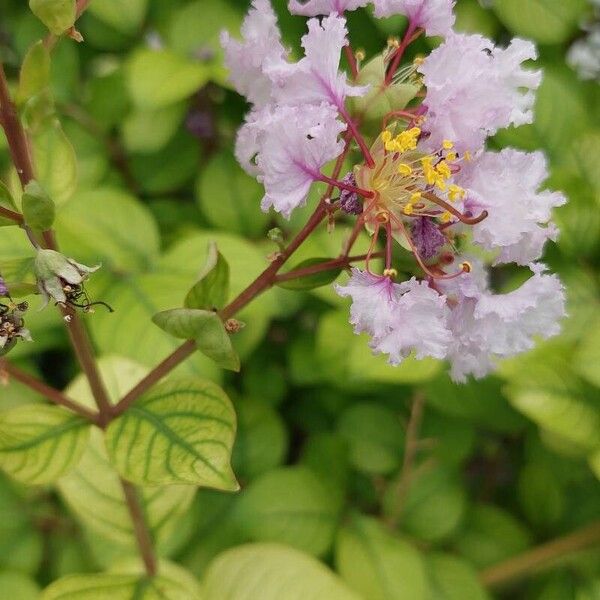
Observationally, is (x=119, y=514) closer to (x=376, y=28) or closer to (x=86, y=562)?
(x=86, y=562)

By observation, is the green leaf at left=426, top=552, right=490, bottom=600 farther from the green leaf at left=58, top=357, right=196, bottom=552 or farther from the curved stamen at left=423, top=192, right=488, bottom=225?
the curved stamen at left=423, top=192, right=488, bottom=225

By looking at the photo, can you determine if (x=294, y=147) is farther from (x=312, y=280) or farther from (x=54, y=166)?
(x=54, y=166)

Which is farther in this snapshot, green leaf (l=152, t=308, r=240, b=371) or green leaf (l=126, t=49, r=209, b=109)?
green leaf (l=126, t=49, r=209, b=109)

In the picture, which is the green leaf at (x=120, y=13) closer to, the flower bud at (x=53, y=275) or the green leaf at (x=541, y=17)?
the green leaf at (x=541, y=17)

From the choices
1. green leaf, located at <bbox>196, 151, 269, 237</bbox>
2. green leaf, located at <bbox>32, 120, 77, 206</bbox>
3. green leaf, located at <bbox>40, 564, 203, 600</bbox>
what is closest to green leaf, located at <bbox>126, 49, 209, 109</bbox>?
green leaf, located at <bbox>196, 151, 269, 237</bbox>

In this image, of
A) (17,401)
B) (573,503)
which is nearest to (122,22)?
(17,401)

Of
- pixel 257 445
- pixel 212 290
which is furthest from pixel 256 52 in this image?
pixel 257 445

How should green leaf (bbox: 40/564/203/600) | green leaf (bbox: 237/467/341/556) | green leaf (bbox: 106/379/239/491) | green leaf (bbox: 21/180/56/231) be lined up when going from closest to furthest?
green leaf (bbox: 21/180/56/231) → green leaf (bbox: 106/379/239/491) → green leaf (bbox: 40/564/203/600) → green leaf (bbox: 237/467/341/556)
